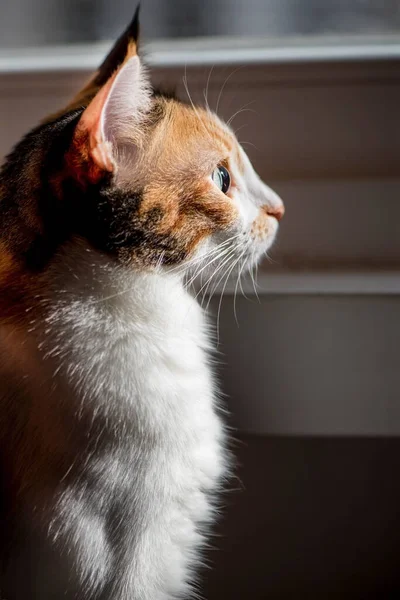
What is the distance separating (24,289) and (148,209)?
127mm

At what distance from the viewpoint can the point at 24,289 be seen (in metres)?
0.55

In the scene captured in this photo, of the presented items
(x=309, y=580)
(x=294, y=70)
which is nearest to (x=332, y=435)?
(x=309, y=580)

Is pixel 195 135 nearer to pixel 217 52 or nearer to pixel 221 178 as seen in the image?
pixel 221 178

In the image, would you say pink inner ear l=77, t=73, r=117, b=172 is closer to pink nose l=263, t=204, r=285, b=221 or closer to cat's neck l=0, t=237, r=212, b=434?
cat's neck l=0, t=237, r=212, b=434

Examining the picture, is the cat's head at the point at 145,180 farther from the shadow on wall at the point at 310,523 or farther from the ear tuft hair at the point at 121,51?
the shadow on wall at the point at 310,523

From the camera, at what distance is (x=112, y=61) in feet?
1.90

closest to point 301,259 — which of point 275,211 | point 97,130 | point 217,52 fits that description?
point 275,211

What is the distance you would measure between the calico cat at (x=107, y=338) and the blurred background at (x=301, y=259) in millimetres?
123

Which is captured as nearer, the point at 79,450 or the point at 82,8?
the point at 79,450

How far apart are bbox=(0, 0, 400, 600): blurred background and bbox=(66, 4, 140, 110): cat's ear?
72 mm

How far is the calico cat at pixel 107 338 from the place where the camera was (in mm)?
517

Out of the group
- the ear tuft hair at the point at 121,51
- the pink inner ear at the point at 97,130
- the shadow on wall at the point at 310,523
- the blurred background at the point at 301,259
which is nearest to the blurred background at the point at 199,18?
the blurred background at the point at 301,259

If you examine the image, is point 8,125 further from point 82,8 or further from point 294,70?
point 294,70

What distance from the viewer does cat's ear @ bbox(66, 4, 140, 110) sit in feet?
1.70
